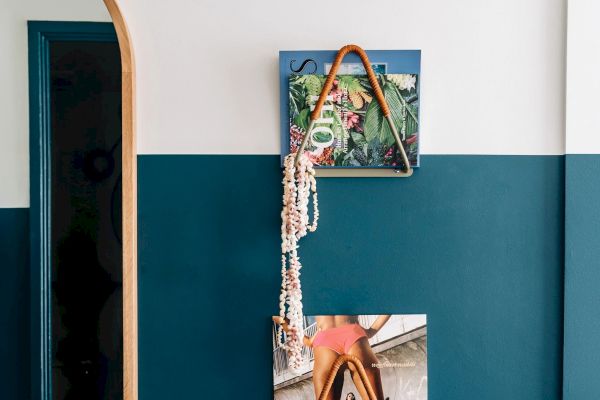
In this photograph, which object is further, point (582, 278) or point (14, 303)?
point (582, 278)

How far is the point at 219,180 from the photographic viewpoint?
4.33 feet

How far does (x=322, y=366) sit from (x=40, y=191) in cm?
82

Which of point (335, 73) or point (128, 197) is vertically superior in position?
point (335, 73)

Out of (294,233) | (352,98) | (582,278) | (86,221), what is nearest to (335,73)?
(352,98)

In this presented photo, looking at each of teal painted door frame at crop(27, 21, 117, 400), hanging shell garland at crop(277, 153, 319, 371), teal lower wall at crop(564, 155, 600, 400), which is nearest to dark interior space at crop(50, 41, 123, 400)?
teal painted door frame at crop(27, 21, 117, 400)

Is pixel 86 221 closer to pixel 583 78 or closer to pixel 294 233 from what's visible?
pixel 294 233

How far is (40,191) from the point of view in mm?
1191

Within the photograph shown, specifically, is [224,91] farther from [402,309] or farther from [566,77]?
[566,77]

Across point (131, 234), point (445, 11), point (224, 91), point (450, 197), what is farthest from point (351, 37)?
point (131, 234)

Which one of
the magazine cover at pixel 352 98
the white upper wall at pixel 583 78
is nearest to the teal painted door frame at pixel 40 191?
the magazine cover at pixel 352 98

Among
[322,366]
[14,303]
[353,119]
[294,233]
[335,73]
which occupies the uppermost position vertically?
[335,73]

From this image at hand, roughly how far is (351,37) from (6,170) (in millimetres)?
889

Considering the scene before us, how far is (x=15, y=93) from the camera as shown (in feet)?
3.81

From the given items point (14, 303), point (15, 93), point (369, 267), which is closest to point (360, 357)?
point (369, 267)
